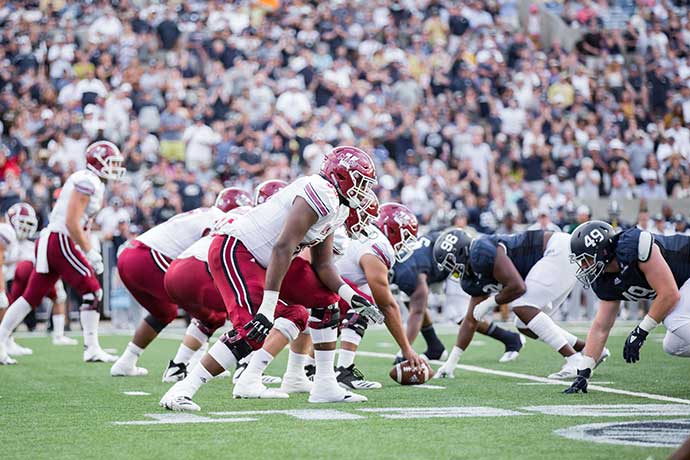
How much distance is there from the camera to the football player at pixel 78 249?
10.5 m

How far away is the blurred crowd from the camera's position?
18.0 metres

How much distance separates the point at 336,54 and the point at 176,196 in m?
6.51

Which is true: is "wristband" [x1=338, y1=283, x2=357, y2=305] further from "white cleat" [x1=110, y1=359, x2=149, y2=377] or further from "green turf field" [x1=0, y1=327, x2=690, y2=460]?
"white cleat" [x1=110, y1=359, x2=149, y2=377]

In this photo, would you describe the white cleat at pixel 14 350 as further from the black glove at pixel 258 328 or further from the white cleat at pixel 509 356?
the black glove at pixel 258 328

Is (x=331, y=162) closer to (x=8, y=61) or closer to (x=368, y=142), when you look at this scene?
(x=368, y=142)

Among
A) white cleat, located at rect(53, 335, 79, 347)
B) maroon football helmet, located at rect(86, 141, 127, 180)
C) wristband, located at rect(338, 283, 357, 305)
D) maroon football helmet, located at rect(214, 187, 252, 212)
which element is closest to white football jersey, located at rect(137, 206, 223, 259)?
maroon football helmet, located at rect(214, 187, 252, 212)

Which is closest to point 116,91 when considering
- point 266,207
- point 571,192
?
point 571,192

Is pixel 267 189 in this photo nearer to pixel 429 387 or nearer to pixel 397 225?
pixel 397 225

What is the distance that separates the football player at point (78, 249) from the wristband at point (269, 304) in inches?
179

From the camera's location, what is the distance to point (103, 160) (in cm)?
1061

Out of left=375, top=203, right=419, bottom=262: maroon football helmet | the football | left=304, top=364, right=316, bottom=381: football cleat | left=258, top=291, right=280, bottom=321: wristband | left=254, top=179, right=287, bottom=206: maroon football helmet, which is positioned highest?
left=254, top=179, right=287, bottom=206: maroon football helmet

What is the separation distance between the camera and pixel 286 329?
7.04 m

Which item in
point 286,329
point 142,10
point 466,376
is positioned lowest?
point 466,376

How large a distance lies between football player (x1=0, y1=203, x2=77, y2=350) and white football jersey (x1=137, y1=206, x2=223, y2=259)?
9.32 ft
